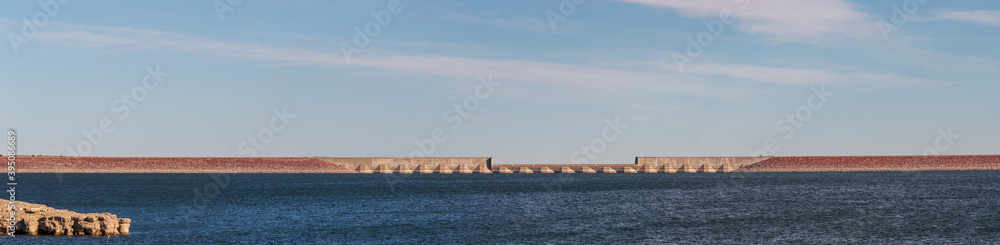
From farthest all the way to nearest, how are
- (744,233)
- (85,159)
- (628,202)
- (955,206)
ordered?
(85,159), (628,202), (955,206), (744,233)

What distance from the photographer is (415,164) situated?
160250mm

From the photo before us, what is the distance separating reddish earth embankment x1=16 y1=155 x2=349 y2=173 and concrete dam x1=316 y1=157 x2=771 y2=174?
8914mm

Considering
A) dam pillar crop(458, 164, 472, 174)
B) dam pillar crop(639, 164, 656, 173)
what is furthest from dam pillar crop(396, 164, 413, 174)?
dam pillar crop(639, 164, 656, 173)

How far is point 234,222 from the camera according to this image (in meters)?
45.8

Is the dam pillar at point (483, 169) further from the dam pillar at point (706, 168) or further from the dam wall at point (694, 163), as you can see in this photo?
the dam pillar at point (706, 168)

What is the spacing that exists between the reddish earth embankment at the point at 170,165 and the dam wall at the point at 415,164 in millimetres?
6188

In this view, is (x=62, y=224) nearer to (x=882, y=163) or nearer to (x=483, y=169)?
(x=483, y=169)

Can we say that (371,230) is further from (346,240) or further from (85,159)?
(85,159)

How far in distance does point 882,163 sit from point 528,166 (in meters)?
68.8

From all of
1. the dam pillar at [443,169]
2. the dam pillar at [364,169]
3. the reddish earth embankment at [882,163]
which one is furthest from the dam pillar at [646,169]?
the dam pillar at [364,169]

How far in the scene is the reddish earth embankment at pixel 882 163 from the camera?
6742 inches

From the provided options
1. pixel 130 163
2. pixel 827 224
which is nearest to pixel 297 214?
pixel 827 224

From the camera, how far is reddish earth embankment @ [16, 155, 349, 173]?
164 meters

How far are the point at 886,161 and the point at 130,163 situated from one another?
144943mm
